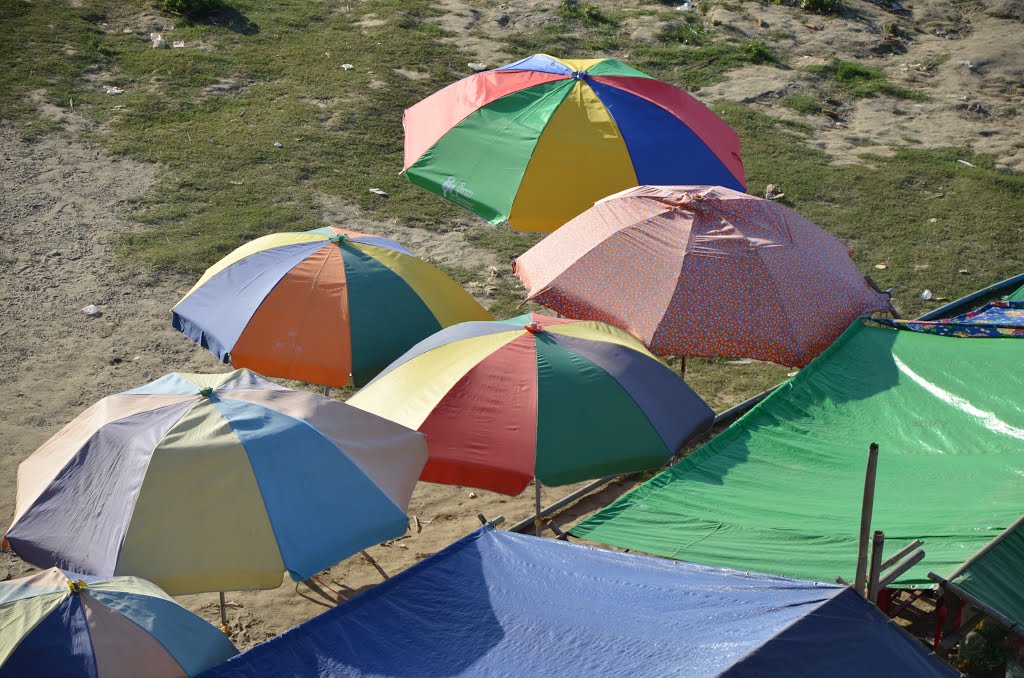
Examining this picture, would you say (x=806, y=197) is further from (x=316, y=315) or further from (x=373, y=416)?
(x=373, y=416)

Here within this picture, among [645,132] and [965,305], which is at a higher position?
[645,132]

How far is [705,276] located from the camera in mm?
6789

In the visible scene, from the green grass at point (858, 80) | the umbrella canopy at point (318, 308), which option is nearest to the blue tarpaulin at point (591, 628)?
the umbrella canopy at point (318, 308)

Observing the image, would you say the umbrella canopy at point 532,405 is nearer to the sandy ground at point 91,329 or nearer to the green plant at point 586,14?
the sandy ground at point 91,329

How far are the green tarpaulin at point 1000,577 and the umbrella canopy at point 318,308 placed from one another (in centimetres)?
332

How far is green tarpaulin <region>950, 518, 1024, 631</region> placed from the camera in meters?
4.37

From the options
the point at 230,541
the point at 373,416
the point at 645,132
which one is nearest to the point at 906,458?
the point at 373,416

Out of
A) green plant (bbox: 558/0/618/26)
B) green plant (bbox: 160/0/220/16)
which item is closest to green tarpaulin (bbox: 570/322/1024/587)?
green plant (bbox: 558/0/618/26)

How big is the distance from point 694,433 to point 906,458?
101 cm

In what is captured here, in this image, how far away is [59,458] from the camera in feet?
16.3

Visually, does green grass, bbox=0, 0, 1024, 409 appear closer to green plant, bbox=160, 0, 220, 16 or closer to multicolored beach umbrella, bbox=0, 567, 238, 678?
green plant, bbox=160, 0, 220, 16

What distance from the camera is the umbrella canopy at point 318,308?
644 cm

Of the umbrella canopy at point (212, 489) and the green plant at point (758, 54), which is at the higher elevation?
the green plant at point (758, 54)

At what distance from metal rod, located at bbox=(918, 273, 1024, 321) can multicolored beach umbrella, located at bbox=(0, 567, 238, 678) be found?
6212 millimetres
